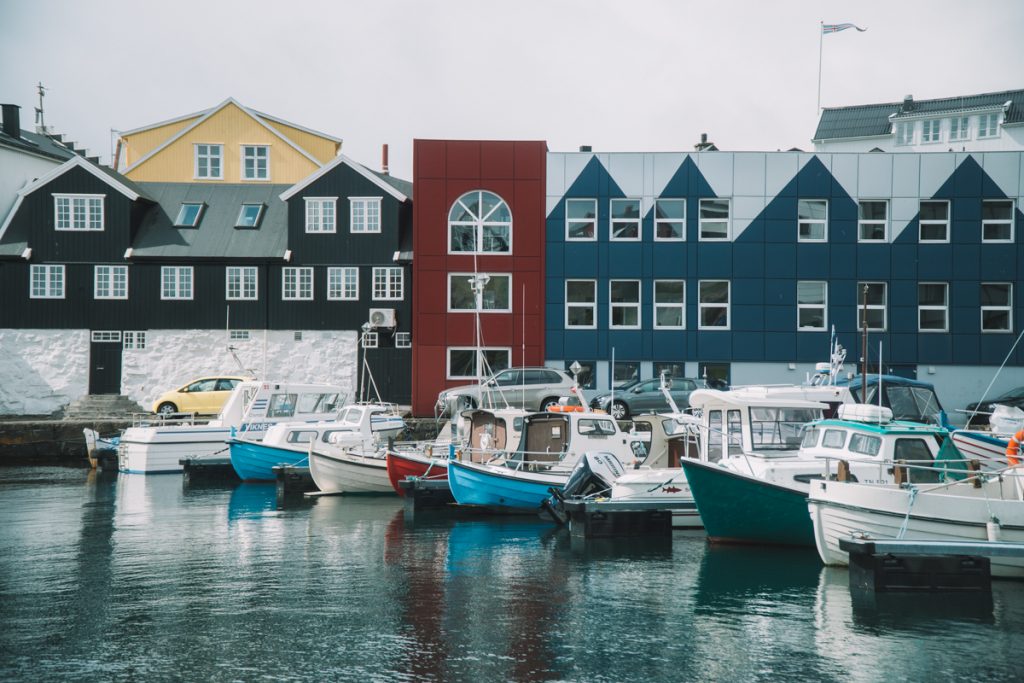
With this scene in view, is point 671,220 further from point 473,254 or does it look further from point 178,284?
point 178,284

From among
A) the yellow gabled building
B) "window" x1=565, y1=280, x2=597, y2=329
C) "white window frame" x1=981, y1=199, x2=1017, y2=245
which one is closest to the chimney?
the yellow gabled building

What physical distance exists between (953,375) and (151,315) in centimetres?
3054

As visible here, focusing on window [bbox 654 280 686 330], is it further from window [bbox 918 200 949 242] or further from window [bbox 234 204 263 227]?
window [bbox 234 204 263 227]

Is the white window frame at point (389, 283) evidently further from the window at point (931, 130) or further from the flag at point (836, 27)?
the window at point (931, 130)

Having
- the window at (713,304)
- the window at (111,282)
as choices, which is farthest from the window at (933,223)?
the window at (111,282)

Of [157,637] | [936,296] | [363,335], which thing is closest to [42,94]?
[363,335]

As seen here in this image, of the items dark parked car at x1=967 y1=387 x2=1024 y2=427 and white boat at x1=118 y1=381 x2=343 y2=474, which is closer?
white boat at x1=118 y1=381 x2=343 y2=474

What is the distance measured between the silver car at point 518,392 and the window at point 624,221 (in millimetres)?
6484

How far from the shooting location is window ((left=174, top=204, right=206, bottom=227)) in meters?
46.1

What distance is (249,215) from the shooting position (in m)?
46.8

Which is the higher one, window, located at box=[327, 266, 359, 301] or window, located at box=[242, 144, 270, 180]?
window, located at box=[242, 144, 270, 180]

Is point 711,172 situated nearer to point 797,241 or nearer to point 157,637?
point 797,241

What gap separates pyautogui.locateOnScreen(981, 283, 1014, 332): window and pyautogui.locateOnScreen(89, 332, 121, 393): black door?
32.8 metres

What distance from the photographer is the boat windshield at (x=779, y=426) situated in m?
21.2
